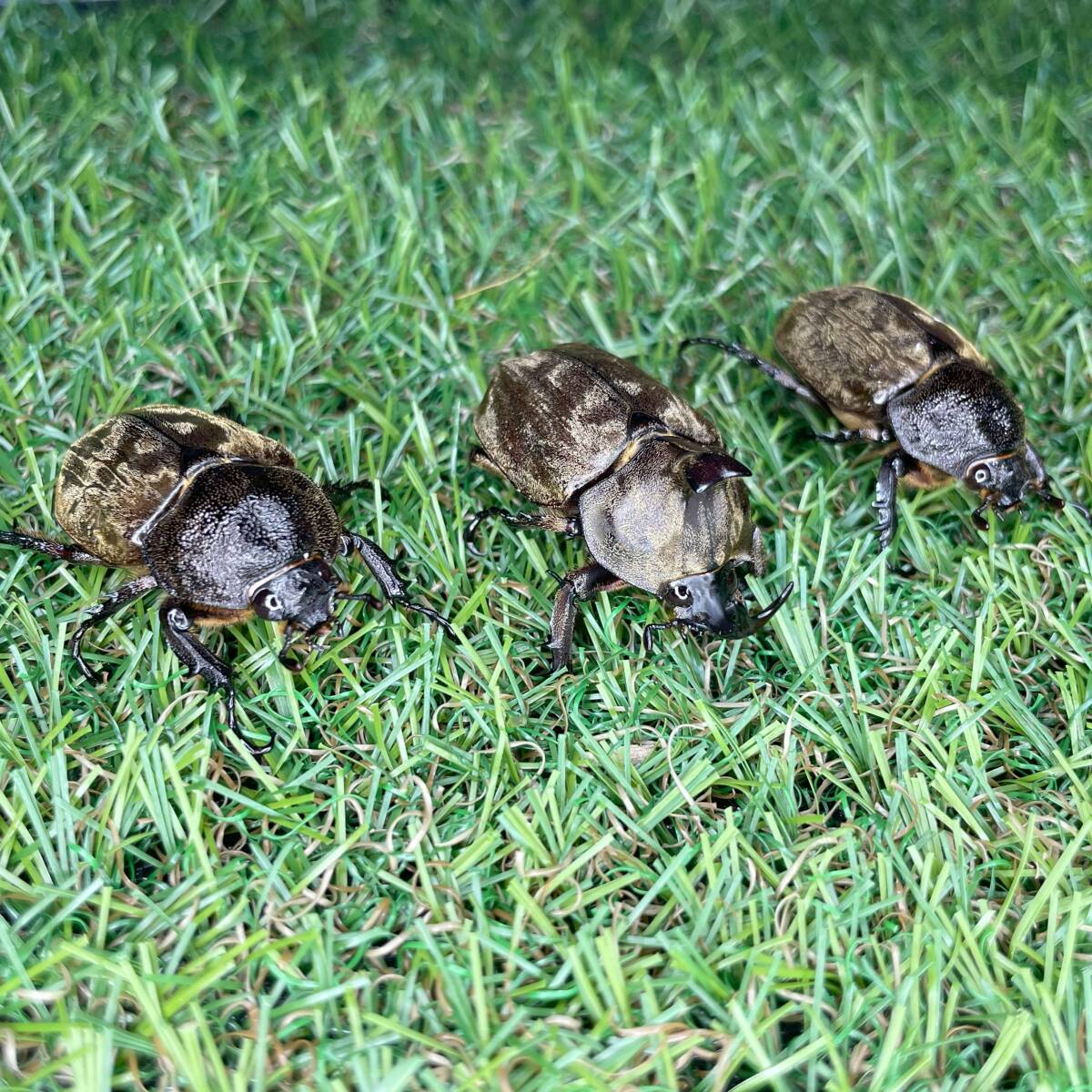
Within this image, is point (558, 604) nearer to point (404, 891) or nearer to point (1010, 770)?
point (404, 891)

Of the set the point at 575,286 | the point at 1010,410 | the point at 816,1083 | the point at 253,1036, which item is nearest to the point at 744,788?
the point at 816,1083

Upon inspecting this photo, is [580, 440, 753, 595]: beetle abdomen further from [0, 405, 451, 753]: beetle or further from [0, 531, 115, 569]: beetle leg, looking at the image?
[0, 531, 115, 569]: beetle leg

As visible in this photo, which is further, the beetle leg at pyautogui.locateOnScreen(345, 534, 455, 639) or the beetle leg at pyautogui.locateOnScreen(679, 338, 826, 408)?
the beetle leg at pyautogui.locateOnScreen(679, 338, 826, 408)

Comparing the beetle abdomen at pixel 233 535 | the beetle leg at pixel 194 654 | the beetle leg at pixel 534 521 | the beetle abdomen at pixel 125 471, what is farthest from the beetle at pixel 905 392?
the beetle leg at pixel 194 654

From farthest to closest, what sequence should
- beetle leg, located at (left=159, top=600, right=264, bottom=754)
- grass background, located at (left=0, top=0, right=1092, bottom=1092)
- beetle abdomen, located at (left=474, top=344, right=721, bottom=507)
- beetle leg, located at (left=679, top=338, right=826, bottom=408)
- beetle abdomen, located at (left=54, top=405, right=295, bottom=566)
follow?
1. beetle leg, located at (left=679, top=338, right=826, bottom=408)
2. beetle abdomen, located at (left=474, top=344, right=721, bottom=507)
3. beetle abdomen, located at (left=54, top=405, right=295, bottom=566)
4. beetle leg, located at (left=159, top=600, right=264, bottom=754)
5. grass background, located at (left=0, top=0, right=1092, bottom=1092)

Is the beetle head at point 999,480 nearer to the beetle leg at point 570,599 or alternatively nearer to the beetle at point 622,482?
the beetle at point 622,482

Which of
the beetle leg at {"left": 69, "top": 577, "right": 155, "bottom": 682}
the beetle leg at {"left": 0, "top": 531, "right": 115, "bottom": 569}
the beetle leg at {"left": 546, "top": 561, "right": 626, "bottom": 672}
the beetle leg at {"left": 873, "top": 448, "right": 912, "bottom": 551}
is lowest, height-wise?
the beetle leg at {"left": 873, "top": 448, "right": 912, "bottom": 551}

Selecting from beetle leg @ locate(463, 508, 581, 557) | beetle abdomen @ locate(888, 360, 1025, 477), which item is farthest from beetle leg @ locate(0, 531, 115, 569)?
beetle abdomen @ locate(888, 360, 1025, 477)

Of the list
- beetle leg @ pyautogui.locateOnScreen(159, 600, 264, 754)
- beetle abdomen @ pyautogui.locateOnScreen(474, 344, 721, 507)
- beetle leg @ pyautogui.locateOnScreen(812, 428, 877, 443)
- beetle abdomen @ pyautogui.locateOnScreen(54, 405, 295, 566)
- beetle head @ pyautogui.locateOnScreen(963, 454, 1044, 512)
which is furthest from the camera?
beetle leg @ pyautogui.locateOnScreen(812, 428, 877, 443)
